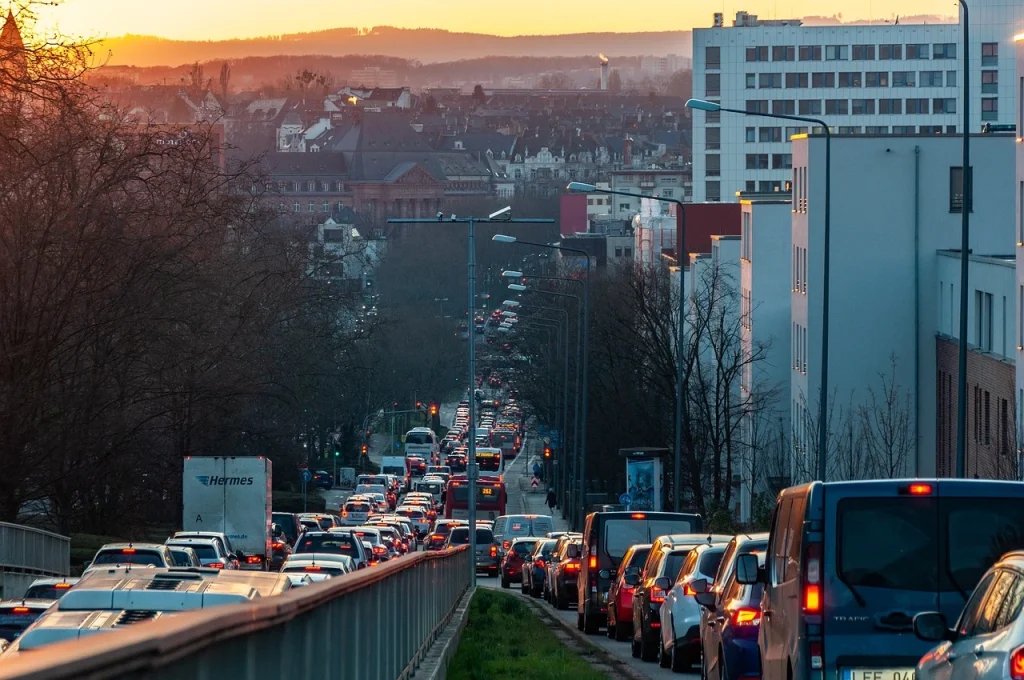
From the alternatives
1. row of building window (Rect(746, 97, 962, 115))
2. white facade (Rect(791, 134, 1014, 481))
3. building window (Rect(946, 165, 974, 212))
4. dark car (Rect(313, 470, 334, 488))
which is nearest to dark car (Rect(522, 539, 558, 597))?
white facade (Rect(791, 134, 1014, 481))

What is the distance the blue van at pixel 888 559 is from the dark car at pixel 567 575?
22.5 m

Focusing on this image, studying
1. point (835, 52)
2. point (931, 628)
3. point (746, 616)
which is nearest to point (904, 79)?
point (835, 52)

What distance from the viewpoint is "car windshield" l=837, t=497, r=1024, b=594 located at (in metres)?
10.5

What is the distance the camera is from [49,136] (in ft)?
120

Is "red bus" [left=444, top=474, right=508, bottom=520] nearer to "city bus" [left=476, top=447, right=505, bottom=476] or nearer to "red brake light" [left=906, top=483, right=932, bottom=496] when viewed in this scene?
"city bus" [left=476, top=447, right=505, bottom=476]

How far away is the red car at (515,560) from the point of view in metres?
51.0

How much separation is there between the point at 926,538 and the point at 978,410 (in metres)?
44.3

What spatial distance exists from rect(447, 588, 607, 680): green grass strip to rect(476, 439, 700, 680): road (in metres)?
0.63

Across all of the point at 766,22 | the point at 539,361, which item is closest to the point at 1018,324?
the point at 539,361

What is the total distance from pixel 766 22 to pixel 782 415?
291 feet

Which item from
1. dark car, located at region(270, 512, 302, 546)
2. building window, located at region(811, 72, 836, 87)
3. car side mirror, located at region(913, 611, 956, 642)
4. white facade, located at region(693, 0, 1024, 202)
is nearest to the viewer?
car side mirror, located at region(913, 611, 956, 642)

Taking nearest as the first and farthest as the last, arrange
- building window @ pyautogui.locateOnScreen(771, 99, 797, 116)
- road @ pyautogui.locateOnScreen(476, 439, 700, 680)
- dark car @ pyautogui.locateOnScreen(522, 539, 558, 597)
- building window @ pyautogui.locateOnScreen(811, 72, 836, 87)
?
road @ pyautogui.locateOnScreen(476, 439, 700, 680) < dark car @ pyautogui.locateOnScreen(522, 539, 558, 597) < building window @ pyautogui.locateOnScreen(771, 99, 797, 116) < building window @ pyautogui.locateOnScreen(811, 72, 836, 87)

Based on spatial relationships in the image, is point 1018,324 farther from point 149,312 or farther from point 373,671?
point 373,671

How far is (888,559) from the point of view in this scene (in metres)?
10.6
